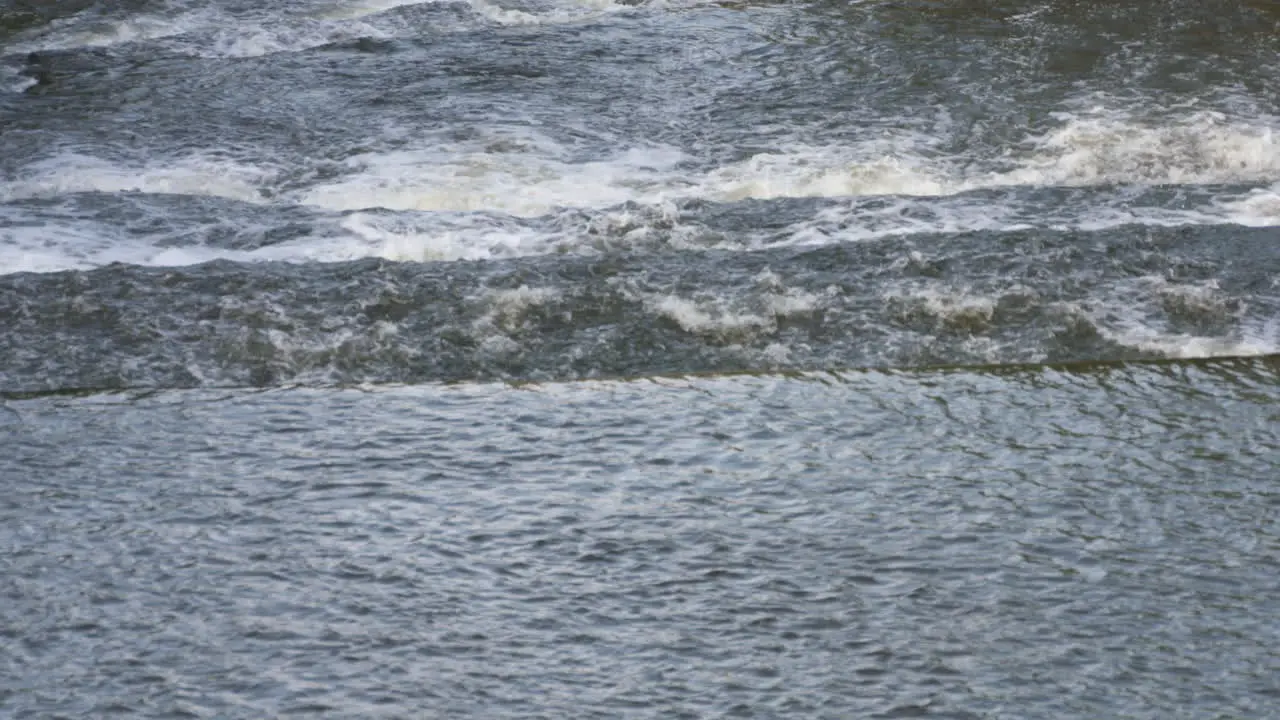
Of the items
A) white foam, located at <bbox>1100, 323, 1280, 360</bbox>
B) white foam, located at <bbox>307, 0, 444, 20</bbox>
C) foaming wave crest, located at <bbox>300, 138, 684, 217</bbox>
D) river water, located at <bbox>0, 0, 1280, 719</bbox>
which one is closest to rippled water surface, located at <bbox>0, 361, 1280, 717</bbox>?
river water, located at <bbox>0, 0, 1280, 719</bbox>

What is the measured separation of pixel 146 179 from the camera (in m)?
7.65

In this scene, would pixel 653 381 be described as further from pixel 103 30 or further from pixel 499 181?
pixel 103 30

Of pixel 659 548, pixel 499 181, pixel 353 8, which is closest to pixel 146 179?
pixel 499 181

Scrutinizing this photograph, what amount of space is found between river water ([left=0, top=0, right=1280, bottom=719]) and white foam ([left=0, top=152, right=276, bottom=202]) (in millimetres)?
33

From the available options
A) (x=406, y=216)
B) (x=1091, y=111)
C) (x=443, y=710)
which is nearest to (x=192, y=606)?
(x=443, y=710)

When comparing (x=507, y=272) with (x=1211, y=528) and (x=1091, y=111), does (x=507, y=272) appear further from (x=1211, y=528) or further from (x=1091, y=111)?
(x=1091, y=111)

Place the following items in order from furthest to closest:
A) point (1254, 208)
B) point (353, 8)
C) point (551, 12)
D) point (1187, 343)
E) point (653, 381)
Result: point (353, 8)
point (551, 12)
point (1254, 208)
point (1187, 343)
point (653, 381)

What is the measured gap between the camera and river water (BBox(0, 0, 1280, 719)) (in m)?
3.65

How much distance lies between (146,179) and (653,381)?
141 inches

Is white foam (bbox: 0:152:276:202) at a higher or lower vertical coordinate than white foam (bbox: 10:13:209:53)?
lower

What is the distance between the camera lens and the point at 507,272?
6109 mm

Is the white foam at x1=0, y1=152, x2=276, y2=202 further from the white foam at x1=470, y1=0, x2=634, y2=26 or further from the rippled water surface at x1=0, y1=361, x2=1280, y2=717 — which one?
the white foam at x1=470, y1=0, x2=634, y2=26

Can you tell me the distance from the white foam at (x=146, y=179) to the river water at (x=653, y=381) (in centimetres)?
3

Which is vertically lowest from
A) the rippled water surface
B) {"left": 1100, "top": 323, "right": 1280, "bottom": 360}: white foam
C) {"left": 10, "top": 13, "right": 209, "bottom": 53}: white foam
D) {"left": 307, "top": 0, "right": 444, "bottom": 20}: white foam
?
{"left": 1100, "top": 323, "right": 1280, "bottom": 360}: white foam
